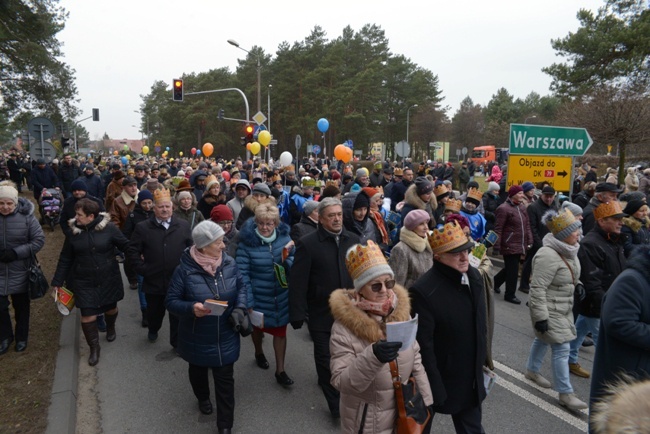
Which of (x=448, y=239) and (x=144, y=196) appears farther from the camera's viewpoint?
(x=144, y=196)

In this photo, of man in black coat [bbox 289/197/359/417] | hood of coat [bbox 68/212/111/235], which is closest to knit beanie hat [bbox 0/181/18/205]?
hood of coat [bbox 68/212/111/235]

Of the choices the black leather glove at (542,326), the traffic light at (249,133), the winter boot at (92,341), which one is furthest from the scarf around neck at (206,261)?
the traffic light at (249,133)

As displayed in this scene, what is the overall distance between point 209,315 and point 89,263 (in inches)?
88.8

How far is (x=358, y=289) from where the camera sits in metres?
2.58

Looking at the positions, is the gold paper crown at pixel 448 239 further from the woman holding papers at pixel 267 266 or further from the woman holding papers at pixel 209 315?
the woman holding papers at pixel 267 266

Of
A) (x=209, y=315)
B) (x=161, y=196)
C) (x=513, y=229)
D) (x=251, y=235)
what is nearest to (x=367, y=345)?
(x=209, y=315)

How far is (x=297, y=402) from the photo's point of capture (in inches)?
177

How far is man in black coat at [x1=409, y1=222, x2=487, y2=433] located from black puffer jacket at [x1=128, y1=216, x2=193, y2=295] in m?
3.52

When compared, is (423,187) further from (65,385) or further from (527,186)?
(65,385)

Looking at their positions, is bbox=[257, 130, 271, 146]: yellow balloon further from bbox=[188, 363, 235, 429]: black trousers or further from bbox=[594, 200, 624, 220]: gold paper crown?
bbox=[188, 363, 235, 429]: black trousers

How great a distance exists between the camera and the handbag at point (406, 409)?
7.84 ft

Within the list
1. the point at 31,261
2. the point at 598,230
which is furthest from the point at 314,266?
the point at 31,261

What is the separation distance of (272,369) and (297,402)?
85 centimetres

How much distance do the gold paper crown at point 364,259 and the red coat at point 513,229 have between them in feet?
19.1
